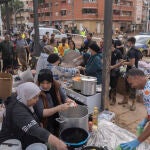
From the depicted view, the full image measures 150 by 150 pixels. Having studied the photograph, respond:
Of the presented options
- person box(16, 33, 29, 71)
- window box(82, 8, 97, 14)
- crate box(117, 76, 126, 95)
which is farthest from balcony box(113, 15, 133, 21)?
crate box(117, 76, 126, 95)

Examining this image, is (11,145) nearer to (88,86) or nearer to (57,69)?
(88,86)

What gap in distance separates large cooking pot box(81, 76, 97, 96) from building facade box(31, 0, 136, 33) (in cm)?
4241

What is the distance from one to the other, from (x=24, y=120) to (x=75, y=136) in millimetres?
928

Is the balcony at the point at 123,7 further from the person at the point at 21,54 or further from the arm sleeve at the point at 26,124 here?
the arm sleeve at the point at 26,124

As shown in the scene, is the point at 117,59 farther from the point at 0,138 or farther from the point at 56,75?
the point at 0,138

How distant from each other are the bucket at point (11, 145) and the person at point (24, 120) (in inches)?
2.6

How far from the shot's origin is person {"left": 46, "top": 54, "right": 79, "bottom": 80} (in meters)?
4.64

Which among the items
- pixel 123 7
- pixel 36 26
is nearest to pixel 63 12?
pixel 123 7

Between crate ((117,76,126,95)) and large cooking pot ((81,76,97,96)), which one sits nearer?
large cooking pot ((81,76,97,96))

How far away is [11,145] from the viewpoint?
2.54 m

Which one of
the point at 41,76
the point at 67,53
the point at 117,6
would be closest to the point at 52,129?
the point at 41,76

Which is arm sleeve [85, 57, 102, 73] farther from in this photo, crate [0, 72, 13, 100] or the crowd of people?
crate [0, 72, 13, 100]

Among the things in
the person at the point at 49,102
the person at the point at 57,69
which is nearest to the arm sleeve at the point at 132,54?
the person at the point at 57,69

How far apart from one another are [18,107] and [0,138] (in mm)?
504
